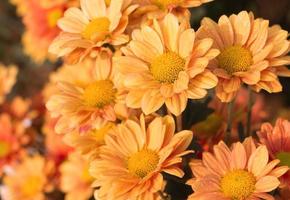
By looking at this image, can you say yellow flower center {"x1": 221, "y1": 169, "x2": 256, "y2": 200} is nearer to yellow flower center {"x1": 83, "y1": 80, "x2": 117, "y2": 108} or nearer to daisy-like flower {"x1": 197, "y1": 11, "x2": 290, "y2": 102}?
daisy-like flower {"x1": 197, "y1": 11, "x2": 290, "y2": 102}

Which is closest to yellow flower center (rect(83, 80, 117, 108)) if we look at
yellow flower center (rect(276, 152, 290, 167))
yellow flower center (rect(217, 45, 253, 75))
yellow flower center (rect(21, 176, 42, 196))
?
yellow flower center (rect(217, 45, 253, 75))

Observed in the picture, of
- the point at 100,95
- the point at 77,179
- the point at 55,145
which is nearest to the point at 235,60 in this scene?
the point at 100,95

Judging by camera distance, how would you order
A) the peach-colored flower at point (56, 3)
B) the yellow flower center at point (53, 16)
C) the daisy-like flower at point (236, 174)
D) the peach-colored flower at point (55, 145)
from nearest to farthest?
the daisy-like flower at point (236, 174) → the peach-colored flower at point (55, 145) → the peach-colored flower at point (56, 3) → the yellow flower center at point (53, 16)

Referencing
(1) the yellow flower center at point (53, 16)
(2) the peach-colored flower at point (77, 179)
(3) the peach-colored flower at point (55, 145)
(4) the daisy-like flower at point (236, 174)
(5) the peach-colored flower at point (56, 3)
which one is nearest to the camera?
(4) the daisy-like flower at point (236, 174)

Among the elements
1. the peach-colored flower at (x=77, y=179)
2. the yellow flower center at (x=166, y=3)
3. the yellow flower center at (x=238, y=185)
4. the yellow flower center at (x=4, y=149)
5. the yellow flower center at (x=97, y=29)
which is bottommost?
the peach-colored flower at (x=77, y=179)

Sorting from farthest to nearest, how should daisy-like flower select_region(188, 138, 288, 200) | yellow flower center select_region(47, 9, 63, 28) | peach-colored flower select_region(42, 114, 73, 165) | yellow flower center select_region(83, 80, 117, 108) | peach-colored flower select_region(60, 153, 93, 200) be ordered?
yellow flower center select_region(47, 9, 63, 28) < peach-colored flower select_region(42, 114, 73, 165) < peach-colored flower select_region(60, 153, 93, 200) < yellow flower center select_region(83, 80, 117, 108) < daisy-like flower select_region(188, 138, 288, 200)

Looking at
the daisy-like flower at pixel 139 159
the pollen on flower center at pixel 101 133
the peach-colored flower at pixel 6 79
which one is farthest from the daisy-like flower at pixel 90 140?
the peach-colored flower at pixel 6 79

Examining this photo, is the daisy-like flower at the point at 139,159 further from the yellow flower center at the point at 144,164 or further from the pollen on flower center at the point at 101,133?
the pollen on flower center at the point at 101,133

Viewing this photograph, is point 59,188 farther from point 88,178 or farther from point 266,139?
point 266,139
